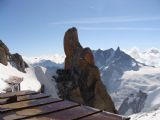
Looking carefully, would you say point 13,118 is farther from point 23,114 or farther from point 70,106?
point 70,106

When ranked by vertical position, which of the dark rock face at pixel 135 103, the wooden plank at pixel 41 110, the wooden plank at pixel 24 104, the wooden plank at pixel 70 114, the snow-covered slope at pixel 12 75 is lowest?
the dark rock face at pixel 135 103

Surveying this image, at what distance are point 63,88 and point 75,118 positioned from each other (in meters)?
39.9

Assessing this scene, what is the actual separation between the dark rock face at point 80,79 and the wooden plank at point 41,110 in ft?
122

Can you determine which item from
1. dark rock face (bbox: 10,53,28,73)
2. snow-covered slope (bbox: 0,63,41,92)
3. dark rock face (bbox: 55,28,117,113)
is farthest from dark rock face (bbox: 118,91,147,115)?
snow-covered slope (bbox: 0,63,41,92)

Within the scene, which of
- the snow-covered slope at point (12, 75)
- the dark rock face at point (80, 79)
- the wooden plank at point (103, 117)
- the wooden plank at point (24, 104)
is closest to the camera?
the wooden plank at point (103, 117)

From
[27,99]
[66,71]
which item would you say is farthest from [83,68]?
[27,99]

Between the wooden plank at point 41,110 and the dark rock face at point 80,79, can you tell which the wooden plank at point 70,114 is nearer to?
the wooden plank at point 41,110

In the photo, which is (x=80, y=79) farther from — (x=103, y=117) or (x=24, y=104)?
(x=103, y=117)

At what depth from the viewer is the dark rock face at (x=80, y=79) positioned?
45344 millimetres

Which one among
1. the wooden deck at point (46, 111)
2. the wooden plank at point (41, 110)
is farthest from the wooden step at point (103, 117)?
the wooden plank at point (41, 110)

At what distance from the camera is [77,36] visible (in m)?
53.8

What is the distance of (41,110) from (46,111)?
0.51ft

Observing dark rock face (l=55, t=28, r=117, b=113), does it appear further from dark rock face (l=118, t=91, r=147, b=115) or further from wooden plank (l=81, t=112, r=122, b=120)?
dark rock face (l=118, t=91, r=147, b=115)

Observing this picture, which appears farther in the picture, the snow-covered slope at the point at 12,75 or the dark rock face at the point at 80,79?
the dark rock face at the point at 80,79
